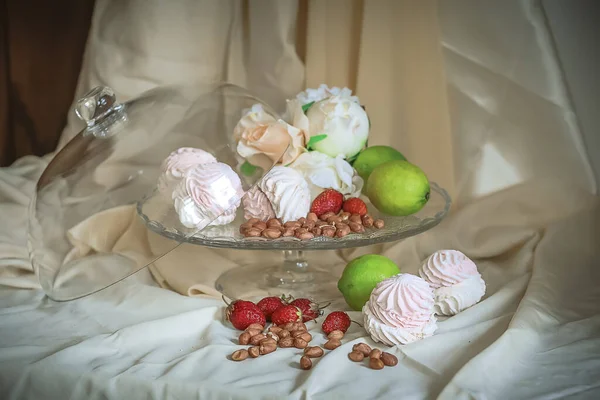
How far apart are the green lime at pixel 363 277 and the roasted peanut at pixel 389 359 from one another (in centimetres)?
17

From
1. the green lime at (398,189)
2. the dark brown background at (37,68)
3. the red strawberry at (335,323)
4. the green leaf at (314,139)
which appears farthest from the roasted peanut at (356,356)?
the dark brown background at (37,68)

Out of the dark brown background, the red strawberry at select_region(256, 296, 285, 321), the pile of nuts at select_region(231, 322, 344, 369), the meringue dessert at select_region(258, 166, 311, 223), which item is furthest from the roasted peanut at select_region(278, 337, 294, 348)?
the dark brown background

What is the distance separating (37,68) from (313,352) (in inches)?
50.5

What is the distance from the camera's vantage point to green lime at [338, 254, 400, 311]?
1193 millimetres

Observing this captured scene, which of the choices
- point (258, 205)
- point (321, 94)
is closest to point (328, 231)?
point (258, 205)

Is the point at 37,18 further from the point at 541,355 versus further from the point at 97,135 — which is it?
the point at 541,355

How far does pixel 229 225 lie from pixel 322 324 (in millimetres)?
231

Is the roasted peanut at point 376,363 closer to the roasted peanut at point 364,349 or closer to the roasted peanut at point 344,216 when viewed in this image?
the roasted peanut at point 364,349

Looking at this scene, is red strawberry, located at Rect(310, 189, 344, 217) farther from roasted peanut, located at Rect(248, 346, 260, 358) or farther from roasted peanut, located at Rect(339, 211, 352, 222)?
roasted peanut, located at Rect(248, 346, 260, 358)

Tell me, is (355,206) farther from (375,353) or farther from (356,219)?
(375,353)

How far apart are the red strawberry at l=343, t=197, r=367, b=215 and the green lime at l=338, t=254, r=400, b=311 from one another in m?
0.09

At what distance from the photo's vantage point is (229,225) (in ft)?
4.11

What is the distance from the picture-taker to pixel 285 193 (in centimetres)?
122

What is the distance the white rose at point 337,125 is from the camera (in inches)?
52.7
